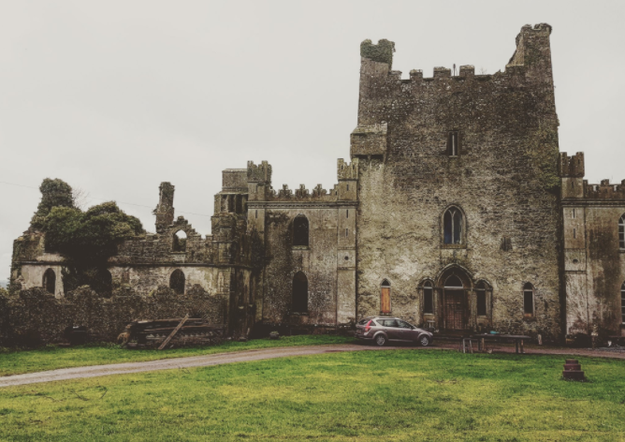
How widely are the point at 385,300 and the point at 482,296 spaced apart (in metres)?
5.41

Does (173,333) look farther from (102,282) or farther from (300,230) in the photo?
(300,230)

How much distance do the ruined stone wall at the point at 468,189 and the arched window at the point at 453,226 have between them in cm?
35

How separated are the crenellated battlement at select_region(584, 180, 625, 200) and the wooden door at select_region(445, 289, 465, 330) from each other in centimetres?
865

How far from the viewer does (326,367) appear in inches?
666

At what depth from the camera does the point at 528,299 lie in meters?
27.5

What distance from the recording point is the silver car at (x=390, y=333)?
77.6ft

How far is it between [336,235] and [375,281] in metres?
3.46

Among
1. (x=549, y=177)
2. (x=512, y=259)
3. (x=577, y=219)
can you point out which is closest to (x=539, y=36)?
(x=549, y=177)

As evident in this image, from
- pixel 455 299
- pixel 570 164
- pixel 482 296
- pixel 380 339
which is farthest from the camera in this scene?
pixel 455 299

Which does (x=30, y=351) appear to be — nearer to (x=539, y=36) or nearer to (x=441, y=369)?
(x=441, y=369)

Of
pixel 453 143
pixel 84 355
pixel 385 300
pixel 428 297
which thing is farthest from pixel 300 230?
pixel 84 355

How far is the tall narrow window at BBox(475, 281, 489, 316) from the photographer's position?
91.2 feet

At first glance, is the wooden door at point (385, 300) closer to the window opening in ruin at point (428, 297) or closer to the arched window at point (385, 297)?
the arched window at point (385, 297)

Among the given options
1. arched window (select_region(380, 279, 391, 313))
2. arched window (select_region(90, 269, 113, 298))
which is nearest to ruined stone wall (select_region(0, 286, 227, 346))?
arched window (select_region(90, 269, 113, 298))
